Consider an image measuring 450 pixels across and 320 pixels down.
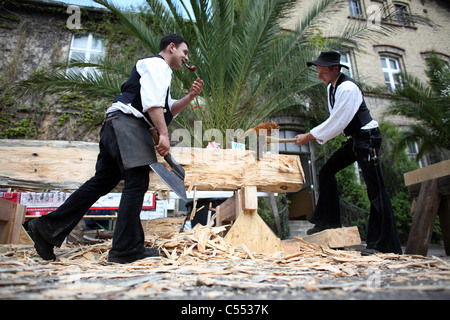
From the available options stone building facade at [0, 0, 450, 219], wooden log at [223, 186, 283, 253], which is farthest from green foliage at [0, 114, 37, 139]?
wooden log at [223, 186, 283, 253]

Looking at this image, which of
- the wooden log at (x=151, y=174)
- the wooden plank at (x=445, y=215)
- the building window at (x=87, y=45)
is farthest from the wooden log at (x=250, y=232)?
the building window at (x=87, y=45)

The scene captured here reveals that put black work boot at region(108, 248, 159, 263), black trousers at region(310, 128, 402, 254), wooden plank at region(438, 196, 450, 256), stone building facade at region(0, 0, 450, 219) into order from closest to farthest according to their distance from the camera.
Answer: black work boot at region(108, 248, 159, 263), black trousers at region(310, 128, 402, 254), wooden plank at region(438, 196, 450, 256), stone building facade at region(0, 0, 450, 219)

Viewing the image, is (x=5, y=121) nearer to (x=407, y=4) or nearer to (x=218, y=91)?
(x=218, y=91)

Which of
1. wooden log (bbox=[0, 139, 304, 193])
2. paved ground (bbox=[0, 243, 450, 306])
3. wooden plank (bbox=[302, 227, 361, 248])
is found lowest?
paved ground (bbox=[0, 243, 450, 306])

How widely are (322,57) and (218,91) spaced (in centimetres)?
245

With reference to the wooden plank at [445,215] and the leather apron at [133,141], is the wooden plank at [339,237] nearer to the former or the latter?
the wooden plank at [445,215]

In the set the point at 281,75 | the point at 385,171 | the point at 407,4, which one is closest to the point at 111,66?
the point at 281,75

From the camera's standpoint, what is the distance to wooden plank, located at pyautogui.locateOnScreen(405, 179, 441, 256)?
288 centimetres

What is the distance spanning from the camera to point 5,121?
351 inches

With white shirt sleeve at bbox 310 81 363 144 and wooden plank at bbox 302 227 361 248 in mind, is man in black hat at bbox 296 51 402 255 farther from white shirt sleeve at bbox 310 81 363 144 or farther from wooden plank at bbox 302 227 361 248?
wooden plank at bbox 302 227 361 248

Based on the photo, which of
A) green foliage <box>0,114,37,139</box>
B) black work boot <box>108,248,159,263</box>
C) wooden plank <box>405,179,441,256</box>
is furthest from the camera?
green foliage <box>0,114,37,139</box>

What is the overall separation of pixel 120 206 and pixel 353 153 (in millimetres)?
2248

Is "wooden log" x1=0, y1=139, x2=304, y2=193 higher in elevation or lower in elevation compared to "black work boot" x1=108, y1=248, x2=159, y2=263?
higher

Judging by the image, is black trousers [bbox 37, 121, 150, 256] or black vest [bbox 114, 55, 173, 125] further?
black vest [bbox 114, 55, 173, 125]
